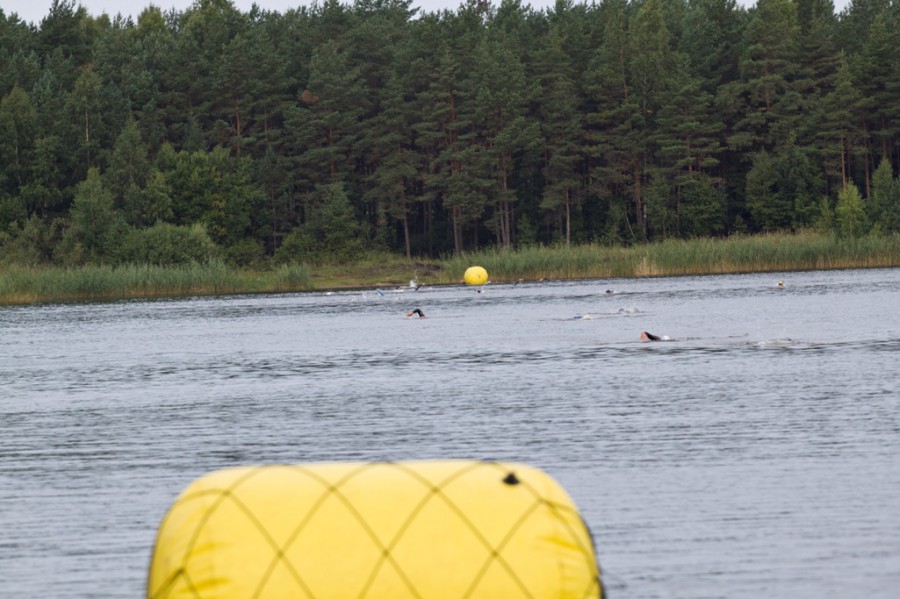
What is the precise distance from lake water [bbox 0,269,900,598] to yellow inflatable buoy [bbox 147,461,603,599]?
9.21ft

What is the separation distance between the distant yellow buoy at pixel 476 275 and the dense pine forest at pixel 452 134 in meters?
28.9

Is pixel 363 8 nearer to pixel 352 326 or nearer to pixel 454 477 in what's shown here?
pixel 352 326

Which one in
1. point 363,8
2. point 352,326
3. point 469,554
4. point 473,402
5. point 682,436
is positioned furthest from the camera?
point 363,8

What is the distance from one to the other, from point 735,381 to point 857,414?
18.8 ft

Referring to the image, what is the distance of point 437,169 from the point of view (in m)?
120

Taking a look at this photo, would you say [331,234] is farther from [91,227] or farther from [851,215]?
[851,215]

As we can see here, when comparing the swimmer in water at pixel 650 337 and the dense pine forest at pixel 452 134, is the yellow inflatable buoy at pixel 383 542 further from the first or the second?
the dense pine forest at pixel 452 134

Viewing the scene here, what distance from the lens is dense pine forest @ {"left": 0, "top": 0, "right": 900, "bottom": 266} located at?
358ft

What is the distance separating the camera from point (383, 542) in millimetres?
8461

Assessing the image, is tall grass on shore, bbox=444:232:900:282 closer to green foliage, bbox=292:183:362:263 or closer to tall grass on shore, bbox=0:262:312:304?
tall grass on shore, bbox=0:262:312:304

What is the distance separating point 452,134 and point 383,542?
363ft

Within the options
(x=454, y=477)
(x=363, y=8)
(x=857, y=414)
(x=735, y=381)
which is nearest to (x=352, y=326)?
(x=735, y=381)

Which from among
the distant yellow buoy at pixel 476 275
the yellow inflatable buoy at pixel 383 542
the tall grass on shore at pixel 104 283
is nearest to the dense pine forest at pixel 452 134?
the tall grass on shore at pixel 104 283

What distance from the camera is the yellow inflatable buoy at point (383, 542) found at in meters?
8.40
